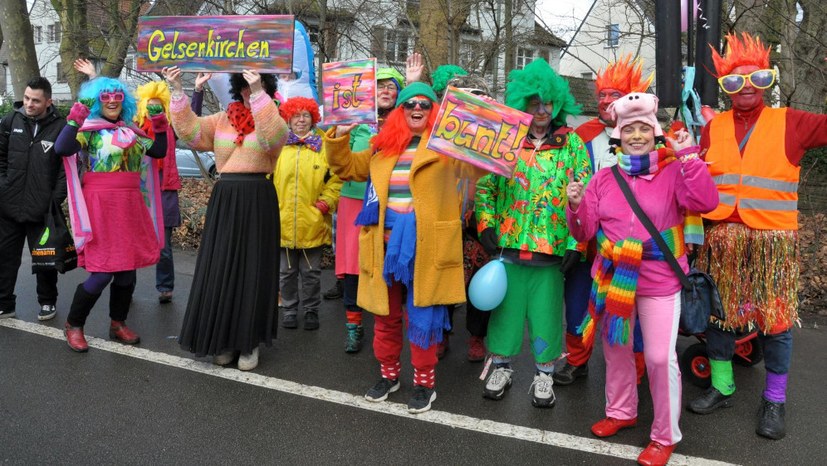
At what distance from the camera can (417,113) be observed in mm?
3633

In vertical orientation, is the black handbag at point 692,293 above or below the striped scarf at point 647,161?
below

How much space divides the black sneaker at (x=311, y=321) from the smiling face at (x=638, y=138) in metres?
3.11

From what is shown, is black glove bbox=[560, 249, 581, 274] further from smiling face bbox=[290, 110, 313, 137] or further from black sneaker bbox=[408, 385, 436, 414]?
smiling face bbox=[290, 110, 313, 137]

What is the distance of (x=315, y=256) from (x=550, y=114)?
257cm

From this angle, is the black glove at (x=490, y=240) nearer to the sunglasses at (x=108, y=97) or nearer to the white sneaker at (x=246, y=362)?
the white sneaker at (x=246, y=362)

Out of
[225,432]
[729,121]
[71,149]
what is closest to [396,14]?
[71,149]

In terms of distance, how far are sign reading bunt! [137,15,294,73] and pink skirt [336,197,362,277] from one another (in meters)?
1.43

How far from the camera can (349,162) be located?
3.82 meters

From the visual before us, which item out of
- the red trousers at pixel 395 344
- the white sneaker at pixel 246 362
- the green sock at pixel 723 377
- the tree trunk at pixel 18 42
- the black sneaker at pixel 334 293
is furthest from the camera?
the tree trunk at pixel 18 42

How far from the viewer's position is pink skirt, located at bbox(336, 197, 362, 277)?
4.95 metres

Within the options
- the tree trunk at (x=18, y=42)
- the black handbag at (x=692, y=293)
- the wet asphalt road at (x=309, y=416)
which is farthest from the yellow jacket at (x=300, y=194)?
the tree trunk at (x=18, y=42)

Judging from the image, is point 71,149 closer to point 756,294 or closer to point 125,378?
point 125,378

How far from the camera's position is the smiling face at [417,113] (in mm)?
3613

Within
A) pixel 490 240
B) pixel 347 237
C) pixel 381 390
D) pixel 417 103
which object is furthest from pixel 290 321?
pixel 417 103
